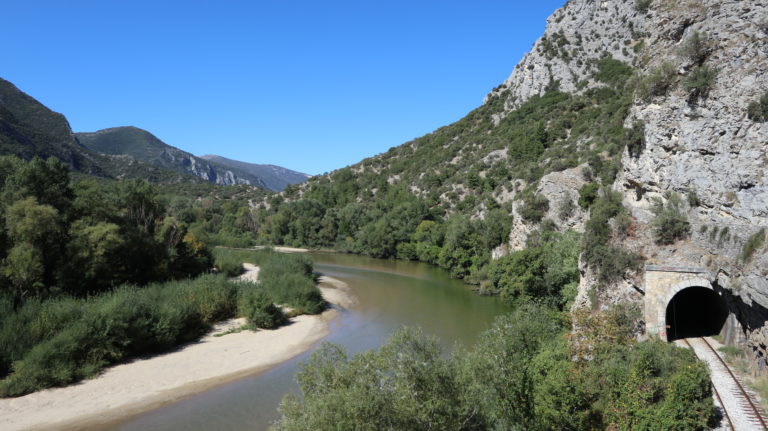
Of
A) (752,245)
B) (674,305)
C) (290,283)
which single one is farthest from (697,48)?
Result: (290,283)

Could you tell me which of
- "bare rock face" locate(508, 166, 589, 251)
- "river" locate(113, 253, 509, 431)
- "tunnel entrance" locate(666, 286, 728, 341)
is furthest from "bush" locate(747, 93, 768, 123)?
"bare rock face" locate(508, 166, 589, 251)

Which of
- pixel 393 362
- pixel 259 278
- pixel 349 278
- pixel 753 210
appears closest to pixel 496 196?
pixel 349 278

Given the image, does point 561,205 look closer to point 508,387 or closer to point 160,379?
point 508,387

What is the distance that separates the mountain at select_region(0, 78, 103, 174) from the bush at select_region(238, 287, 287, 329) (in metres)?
56.6

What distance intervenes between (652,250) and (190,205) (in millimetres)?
91483

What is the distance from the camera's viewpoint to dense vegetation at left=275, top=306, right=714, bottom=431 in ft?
32.3

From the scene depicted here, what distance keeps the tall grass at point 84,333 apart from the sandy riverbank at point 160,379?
694 mm

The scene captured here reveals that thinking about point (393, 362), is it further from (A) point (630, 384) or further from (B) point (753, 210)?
A: (B) point (753, 210)

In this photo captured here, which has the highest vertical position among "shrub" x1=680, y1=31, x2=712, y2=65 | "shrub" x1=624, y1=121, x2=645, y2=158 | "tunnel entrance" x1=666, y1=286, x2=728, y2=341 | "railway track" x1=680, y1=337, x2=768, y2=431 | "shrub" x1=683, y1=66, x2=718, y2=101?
"shrub" x1=680, y1=31, x2=712, y2=65

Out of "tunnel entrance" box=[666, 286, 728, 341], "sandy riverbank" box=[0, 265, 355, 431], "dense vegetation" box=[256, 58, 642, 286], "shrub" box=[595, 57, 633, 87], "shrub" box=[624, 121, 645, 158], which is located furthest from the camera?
"shrub" box=[595, 57, 633, 87]

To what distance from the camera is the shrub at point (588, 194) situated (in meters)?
34.6

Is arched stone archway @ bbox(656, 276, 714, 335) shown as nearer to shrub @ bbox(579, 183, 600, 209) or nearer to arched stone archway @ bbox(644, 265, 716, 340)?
arched stone archway @ bbox(644, 265, 716, 340)

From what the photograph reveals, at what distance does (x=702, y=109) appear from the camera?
19.6m

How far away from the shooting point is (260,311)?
29.5 meters
